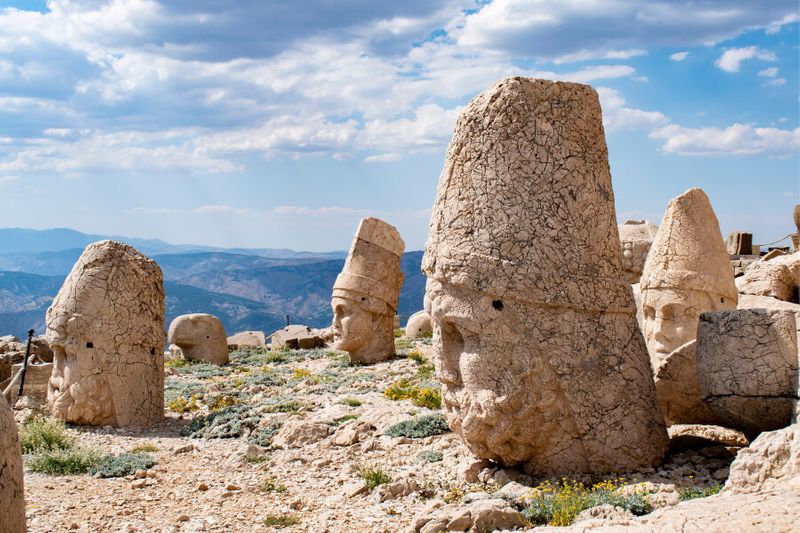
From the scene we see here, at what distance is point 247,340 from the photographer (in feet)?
70.4

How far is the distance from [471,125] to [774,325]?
2862mm

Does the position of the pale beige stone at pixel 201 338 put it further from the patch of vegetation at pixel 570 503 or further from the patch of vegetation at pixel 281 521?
the patch of vegetation at pixel 570 503

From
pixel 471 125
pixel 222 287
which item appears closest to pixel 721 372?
pixel 471 125

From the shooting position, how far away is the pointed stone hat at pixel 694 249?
9.01 meters

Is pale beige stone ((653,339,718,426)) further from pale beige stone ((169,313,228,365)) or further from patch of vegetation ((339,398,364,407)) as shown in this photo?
pale beige stone ((169,313,228,365))

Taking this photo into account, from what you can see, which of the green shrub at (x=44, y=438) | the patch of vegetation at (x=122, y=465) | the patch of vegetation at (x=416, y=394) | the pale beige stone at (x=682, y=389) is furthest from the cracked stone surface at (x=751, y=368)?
the green shrub at (x=44, y=438)

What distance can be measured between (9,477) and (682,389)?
564 cm

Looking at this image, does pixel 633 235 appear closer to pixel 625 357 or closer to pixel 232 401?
pixel 232 401

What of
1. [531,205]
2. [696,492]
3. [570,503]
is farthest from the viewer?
[531,205]

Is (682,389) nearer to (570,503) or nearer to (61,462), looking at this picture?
(570,503)

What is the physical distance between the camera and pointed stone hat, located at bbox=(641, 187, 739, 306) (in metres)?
9.01

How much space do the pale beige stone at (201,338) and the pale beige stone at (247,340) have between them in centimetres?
237

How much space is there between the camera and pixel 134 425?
10.7m

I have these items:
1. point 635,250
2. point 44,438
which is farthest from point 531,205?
point 635,250
